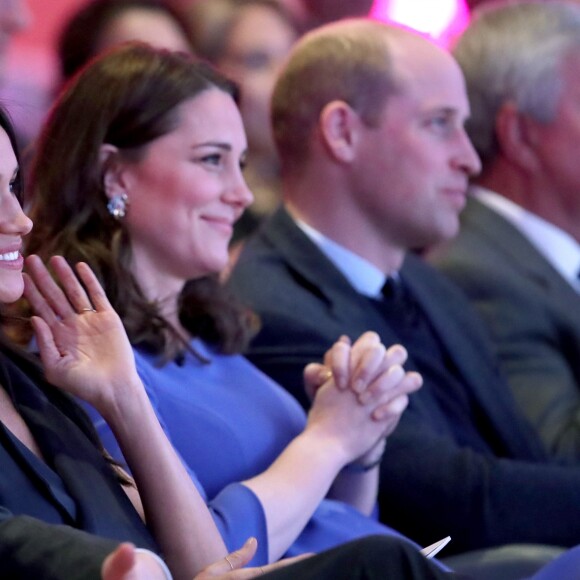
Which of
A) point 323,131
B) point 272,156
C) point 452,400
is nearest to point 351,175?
point 323,131

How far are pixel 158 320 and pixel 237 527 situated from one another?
400 millimetres

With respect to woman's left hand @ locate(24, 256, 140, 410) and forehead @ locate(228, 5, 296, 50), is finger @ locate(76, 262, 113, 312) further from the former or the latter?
forehead @ locate(228, 5, 296, 50)

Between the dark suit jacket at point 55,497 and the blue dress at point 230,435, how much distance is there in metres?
0.20

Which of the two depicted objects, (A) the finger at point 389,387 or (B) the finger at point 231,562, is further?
(A) the finger at point 389,387

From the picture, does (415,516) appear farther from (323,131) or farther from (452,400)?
(323,131)

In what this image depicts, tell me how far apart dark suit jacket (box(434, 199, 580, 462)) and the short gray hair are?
0.31m

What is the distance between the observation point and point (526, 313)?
3.21 m

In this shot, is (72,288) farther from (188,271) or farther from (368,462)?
(368,462)

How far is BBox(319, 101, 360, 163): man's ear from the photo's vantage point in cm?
300

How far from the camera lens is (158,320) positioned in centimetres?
227

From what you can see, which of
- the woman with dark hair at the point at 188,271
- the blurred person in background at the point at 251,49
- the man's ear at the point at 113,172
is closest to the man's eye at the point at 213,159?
the woman with dark hair at the point at 188,271

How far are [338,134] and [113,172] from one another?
0.79m

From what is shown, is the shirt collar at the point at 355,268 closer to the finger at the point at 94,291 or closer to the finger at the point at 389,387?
the finger at the point at 389,387

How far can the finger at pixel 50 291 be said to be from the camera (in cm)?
192
